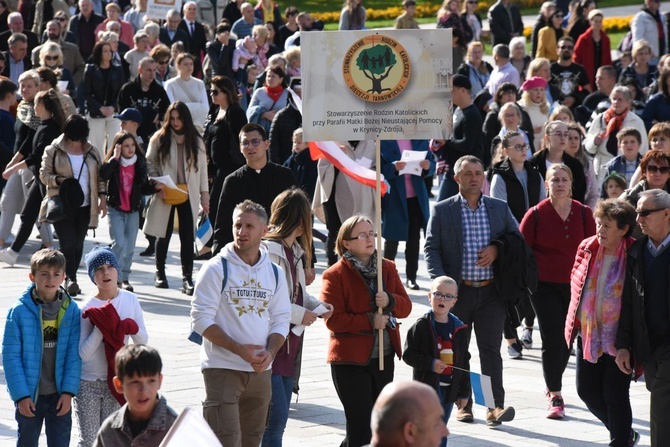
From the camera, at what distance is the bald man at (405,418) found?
4.47 meters

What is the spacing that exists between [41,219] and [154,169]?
1.29 metres

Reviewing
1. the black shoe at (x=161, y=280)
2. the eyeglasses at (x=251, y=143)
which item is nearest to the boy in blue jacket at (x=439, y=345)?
the eyeglasses at (x=251, y=143)

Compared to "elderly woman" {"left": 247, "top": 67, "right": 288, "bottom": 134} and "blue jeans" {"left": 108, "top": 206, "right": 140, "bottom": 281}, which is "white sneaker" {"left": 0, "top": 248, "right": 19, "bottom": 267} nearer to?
"blue jeans" {"left": 108, "top": 206, "right": 140, "bottom": 281}

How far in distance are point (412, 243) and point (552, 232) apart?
4277mm

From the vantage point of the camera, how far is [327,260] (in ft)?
Answer: 52.9

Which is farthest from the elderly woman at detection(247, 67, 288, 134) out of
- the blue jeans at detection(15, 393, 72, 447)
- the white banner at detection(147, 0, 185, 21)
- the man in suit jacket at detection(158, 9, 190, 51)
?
the blue jeans at detection(15, 393, 72, 447)

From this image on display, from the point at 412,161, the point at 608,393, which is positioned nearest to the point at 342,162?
the point at 412,161

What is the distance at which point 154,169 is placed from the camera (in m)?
14.3

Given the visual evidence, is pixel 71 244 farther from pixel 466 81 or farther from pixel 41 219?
pixel 466 81

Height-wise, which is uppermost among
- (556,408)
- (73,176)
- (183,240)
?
(73,176)

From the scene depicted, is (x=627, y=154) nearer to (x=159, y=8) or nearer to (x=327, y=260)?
(x=327, y=260)

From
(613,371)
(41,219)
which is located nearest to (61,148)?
(41,219)

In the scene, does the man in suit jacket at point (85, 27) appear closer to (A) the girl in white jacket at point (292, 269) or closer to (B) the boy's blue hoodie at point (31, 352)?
(A) the girl in white jacket at point (292, 269)

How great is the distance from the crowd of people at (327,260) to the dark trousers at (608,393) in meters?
0.02
